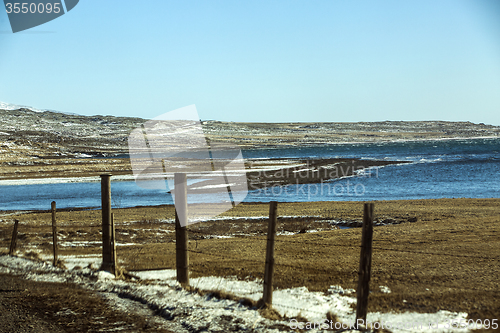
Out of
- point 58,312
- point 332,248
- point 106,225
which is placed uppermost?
point 106,225

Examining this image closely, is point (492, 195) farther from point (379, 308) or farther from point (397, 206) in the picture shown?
point (379, 308)

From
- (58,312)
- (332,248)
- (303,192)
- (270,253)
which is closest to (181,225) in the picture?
(270,253)

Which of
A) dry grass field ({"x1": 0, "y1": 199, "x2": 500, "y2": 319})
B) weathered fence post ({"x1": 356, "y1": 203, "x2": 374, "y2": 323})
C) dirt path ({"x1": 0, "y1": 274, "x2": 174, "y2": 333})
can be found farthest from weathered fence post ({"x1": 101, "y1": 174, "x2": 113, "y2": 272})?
weathered fence post ({"x1": 356, "y1": 203, "x2": 374, "y2": 323})

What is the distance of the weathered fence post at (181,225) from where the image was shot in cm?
729

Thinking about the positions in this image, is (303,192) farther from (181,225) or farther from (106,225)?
(181,225)

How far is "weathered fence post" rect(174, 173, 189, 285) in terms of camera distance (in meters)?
7.29

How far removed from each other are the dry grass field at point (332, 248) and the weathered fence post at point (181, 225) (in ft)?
4.24

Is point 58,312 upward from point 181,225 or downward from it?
downward

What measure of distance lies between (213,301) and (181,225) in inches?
55.2

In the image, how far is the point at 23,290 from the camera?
25.1 feet

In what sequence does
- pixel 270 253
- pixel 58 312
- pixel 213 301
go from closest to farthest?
pixel 270 253, pixel 58 312, pixel 213 301

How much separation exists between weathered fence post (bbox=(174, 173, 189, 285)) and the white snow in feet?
0.91

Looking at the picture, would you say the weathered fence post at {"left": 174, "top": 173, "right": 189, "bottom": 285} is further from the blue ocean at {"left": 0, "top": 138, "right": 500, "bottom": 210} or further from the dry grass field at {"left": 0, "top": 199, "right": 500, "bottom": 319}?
the blue ocean at {"left": 0, "top": 138, "right": 500, "bottom": 210}

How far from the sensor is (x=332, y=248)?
11.3 metres
